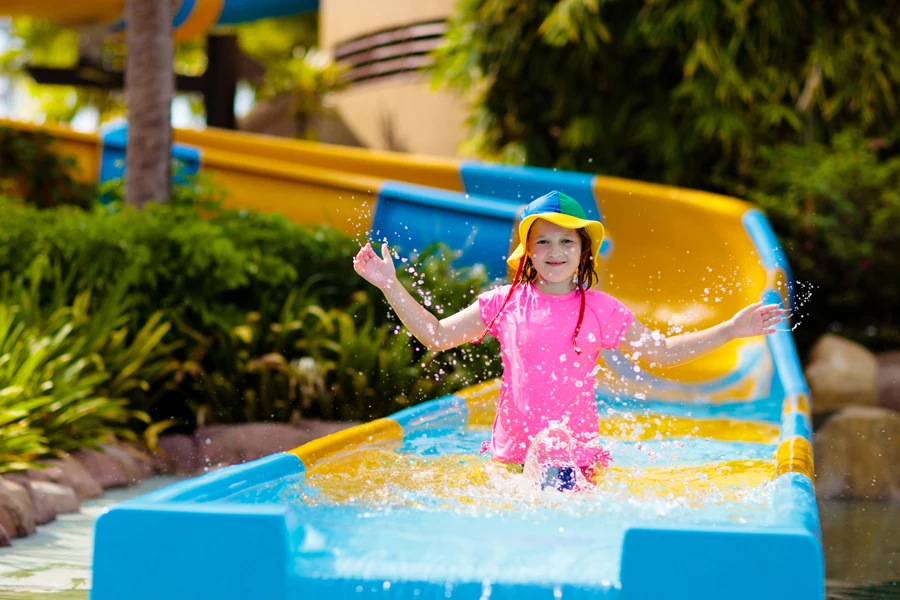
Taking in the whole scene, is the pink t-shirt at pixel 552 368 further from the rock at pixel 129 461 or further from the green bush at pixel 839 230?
the green bush at pixel 839 230

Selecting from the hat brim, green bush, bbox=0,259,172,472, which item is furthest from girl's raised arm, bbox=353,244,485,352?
green bush, bbox=0,259,172,472

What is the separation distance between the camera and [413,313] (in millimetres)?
3422

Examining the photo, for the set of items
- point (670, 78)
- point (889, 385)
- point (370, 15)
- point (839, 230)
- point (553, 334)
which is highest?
point (370, 15)

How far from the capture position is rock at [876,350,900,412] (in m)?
6.87

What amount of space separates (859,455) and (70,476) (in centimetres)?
394

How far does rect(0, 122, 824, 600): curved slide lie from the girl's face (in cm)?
63

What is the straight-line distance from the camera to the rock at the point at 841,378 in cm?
682

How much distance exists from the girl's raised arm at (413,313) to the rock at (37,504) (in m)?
1.77

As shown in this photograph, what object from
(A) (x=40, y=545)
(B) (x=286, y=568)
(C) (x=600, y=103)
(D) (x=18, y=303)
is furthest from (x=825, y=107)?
(B) (x=286, y=568)

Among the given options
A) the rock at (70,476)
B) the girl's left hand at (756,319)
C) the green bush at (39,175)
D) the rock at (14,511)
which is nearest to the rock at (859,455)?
the girl's left hand at (756,319)

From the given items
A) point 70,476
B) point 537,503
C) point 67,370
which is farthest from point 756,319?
point 67,370

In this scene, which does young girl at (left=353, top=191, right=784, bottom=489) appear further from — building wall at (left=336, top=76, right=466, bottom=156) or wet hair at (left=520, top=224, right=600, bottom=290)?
building wall at (left=336, top=76, right=466, bottom=156)

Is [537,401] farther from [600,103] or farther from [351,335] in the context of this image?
[600,103]

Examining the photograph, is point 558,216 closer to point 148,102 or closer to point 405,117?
point 148,102
